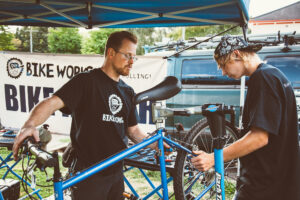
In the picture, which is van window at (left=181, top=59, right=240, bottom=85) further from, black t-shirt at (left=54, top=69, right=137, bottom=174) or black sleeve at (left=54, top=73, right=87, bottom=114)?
black sleeve at (left=54, top=73, right=87, bottom=114)

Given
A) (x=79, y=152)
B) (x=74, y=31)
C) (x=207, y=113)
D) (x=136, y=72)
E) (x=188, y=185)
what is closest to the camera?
(x=207, y=113)

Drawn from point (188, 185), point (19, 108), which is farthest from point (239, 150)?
point (19, 108)

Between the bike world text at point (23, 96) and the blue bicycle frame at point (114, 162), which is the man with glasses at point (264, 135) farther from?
the bike world text at point (23, 96)

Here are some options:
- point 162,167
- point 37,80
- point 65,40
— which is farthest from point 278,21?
point 162,167

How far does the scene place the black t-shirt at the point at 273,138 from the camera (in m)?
1.56

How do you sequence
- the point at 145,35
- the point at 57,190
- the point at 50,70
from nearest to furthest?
the point at 57,190 < the point at 50,70 < the point at 145,35

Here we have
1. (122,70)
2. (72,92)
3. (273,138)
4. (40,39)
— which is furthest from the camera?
(40,39)

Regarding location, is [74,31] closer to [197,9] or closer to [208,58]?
[208,58]

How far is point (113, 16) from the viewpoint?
354 cm

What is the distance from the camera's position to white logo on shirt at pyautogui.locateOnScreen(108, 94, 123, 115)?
80.4 inches

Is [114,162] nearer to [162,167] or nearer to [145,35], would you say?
[162,167]

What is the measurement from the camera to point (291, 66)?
15.2 feet

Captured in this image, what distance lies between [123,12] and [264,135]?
7.81ft

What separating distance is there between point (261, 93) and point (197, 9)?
1.56m
